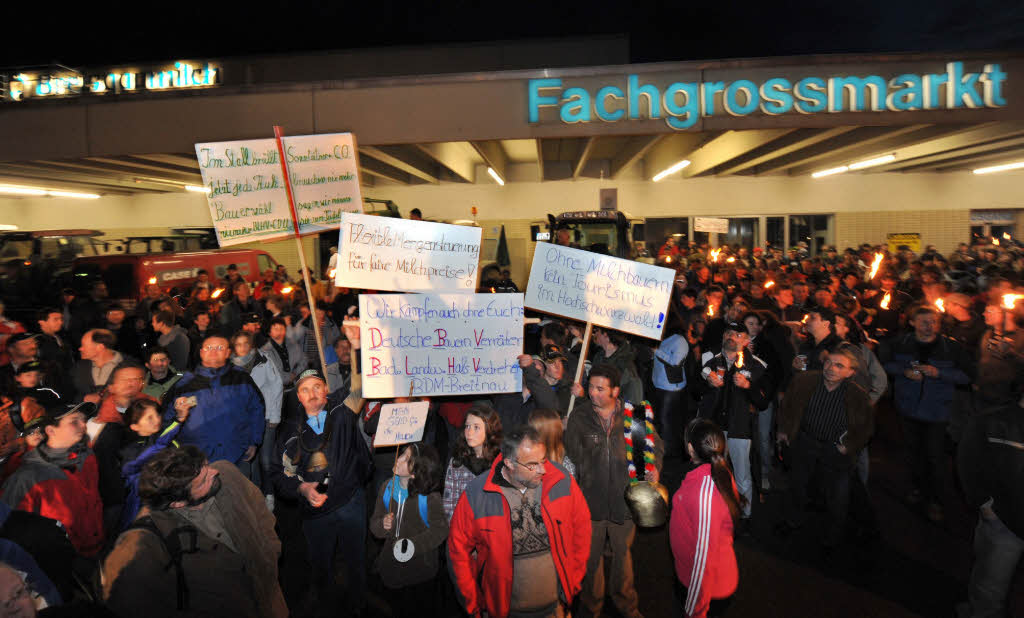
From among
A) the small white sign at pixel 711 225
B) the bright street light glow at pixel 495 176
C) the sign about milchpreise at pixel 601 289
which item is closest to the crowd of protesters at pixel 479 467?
the sign about milchpreise at pixel 601 289

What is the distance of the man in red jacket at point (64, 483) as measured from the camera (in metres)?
3.13

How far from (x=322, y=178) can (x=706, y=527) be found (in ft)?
12.7

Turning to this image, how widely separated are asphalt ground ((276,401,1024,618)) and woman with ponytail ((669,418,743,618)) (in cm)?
86

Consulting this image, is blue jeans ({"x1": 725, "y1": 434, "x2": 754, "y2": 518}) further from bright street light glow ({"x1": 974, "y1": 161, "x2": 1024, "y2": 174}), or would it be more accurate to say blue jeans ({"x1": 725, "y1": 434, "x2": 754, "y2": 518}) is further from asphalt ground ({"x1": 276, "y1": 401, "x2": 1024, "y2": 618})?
bright street light glow ({"x1": 974, "y1": 161, "x2": 1024, "y2": 174})

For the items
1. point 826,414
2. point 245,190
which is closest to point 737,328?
point 826,414

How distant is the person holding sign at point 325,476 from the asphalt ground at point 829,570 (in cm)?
34

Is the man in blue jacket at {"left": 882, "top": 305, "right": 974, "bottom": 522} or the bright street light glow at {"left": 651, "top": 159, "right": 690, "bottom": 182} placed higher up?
the bright street light glow at {"left": 651, "top": 159, "right": 690, "bottom": 182}

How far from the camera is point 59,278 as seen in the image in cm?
1241

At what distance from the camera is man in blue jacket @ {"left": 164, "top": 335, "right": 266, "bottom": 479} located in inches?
171

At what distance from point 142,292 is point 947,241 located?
2714cm

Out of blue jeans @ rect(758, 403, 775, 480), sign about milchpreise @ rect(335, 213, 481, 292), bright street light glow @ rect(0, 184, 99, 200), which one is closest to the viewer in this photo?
sign about milchpreise @ rect(335, 213, 481, 292)

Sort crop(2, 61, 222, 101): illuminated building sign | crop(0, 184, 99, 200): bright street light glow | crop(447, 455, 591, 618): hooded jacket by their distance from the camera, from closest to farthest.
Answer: crop(447, 455, 591, 618): hooded jacket < crop(2, 61, 222, 101): illuminated building sign < crop(0, 184, 99, 200): bright street light glow

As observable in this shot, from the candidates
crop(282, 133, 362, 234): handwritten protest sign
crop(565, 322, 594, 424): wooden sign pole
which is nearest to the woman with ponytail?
crop(565, 322, 594, 424): wooden sign pole

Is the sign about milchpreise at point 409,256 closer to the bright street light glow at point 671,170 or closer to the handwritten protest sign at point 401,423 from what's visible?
the handwritten protest sign at point 401,423
